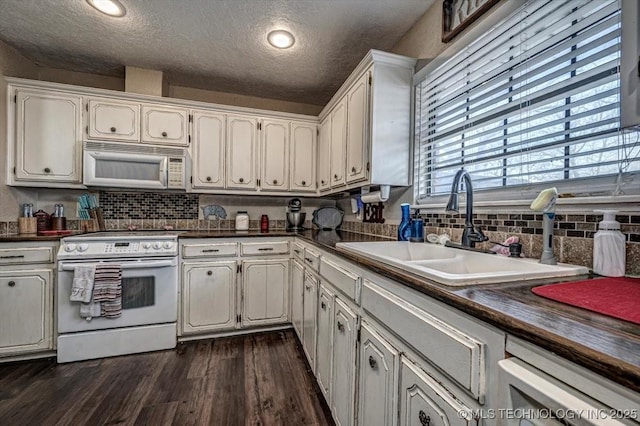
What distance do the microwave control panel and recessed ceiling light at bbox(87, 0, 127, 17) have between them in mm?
1054

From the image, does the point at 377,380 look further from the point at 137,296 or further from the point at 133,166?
the point at 133,166

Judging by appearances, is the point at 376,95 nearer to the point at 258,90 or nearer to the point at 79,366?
the point at 258,90

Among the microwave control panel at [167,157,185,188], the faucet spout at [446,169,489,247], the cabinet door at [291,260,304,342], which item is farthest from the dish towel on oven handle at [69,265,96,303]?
the faucet spout at [446,169,489,247]

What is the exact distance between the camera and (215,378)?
1846 millimetres

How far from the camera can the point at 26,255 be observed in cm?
201

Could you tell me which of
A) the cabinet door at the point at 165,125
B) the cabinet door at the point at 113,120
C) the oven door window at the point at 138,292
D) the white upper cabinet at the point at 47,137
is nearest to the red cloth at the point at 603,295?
the oven door window at the point at 138,292

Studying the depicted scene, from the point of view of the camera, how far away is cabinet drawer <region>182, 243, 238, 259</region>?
2.35 meters

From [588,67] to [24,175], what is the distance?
3.61 metres

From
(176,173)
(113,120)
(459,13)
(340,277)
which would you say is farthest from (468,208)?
(113,120)

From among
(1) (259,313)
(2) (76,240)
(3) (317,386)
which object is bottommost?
(3) (317,386)

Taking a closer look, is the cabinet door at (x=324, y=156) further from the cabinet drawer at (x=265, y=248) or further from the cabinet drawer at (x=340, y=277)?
the cabinet drawer at (x=340, y=277)

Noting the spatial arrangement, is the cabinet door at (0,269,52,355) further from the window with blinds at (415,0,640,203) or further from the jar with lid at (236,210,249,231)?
the window with blinds at (415,0,640,203)

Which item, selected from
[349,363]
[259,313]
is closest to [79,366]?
[259,313]

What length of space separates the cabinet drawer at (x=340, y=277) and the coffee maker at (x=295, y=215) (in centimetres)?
135
